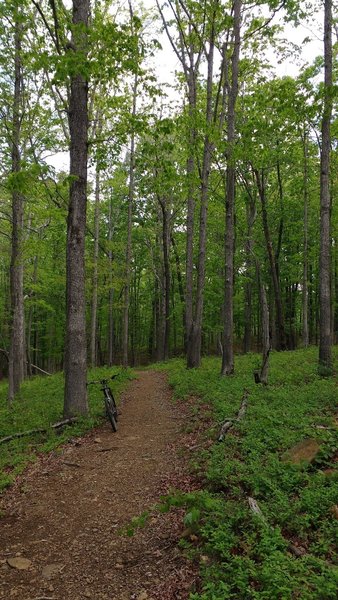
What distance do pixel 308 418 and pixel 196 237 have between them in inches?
844

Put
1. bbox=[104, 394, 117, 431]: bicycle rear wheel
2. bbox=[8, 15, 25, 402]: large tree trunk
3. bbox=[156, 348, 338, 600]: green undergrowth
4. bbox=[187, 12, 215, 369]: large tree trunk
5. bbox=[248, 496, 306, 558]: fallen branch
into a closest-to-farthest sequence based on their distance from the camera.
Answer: bbox=[156, 348, 338, 600]: green undergrowth < bbox=[248, 496, 306, 558]: fallen branch < bbox=[104, 394, 117, 431]: bicycle rear wheel < bbox=[8, 15, 25, 402]: large tree trunk < bbox=[187, 12, 215, 369]: large tree trunk

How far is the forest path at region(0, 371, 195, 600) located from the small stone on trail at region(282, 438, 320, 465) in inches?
58.9

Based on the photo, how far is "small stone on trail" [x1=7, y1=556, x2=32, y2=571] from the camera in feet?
12.5

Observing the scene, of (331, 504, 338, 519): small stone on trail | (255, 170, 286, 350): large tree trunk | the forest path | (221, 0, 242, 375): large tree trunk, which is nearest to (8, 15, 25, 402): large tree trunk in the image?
(221, 0, 242, 375): large tree trunk

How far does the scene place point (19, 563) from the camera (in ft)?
12.7

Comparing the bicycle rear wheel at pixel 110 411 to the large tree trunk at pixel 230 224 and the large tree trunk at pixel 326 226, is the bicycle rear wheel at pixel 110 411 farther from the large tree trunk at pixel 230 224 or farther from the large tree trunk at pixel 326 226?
the large tree trunk at pixel 326 226

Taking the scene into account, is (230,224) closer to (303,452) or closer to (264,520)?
(303,452)

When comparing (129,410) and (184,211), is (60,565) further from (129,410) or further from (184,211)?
(184,211)

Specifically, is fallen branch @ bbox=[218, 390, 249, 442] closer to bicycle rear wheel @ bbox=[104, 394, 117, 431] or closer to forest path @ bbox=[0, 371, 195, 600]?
forest path @ bbox=[0, 371, 195, 600]

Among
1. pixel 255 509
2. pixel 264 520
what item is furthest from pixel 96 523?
pixel 264 520

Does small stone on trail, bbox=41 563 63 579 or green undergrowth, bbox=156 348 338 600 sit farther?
small stone on trail, bbox=41 563 63 579

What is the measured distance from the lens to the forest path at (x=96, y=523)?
3473 mm

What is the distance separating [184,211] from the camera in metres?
24.8

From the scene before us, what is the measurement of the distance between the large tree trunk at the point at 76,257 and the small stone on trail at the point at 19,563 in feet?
14.0
